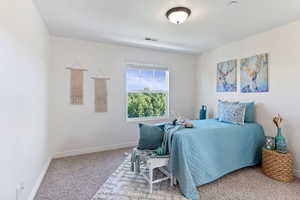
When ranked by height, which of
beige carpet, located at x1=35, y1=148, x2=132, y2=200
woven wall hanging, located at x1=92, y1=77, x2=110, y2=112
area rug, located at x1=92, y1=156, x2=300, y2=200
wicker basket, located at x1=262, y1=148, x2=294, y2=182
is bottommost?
area rug, located at x1=92, y1=156, x2=300, y2=200

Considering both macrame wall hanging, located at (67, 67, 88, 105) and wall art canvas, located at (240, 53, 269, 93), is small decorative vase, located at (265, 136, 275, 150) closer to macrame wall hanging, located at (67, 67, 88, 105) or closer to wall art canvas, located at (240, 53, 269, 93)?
wall art canvas, located at (240, 53, 269, 93)

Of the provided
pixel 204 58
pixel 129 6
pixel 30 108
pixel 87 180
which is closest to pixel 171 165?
pixel 87 180

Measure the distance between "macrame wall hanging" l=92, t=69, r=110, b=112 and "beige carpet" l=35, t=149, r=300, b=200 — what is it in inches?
47.0

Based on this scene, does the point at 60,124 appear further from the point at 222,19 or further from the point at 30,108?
the point at 222,19

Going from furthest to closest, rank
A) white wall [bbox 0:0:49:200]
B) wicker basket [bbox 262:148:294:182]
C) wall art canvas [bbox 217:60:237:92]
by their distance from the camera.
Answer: wall art canvas [bbox 217:60:237:92] → wicker basket [bbox 262:148:294:182] → white wall [bbox 0:0:49:200]

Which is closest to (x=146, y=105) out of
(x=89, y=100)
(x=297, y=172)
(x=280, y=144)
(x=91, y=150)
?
(x=89, y=100)

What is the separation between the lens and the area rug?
187 cm

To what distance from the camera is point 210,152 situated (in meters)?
2.17

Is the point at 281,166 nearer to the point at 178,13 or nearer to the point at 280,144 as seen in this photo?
the point at 280,144

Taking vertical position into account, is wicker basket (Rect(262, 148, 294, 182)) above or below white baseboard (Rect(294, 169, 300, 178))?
above

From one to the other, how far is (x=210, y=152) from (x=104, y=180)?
1594 millimetres

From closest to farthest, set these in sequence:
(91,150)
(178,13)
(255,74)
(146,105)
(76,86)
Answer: (178,13)
(255,74)
(76,86)
(91,150)
(146,105)

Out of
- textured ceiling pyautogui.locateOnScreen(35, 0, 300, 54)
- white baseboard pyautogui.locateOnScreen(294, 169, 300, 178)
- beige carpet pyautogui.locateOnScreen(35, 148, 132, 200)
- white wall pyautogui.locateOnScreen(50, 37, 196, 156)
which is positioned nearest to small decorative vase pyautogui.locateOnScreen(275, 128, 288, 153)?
white baseboard pyautogui.locateOnScreen(294, 169, 300, 178)

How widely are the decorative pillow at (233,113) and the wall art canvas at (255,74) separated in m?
0.48
